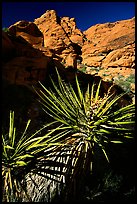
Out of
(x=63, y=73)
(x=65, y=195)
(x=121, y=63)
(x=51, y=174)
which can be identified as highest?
(x=121, y=63)

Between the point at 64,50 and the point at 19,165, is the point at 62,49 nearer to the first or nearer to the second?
the point at 64,50

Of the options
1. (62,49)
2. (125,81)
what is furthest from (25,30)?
(125,81)

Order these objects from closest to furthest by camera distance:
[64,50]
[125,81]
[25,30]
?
[25,30], [125,81], [64,50]

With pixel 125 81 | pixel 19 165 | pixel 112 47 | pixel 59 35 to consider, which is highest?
pixel 59 35

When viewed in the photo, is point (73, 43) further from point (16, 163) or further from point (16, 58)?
point (16, 163)

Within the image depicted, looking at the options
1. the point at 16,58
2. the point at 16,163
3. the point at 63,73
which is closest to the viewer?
the point at 16,163

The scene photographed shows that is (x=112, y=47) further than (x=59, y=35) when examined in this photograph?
Yes

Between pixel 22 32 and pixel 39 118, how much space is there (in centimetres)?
585

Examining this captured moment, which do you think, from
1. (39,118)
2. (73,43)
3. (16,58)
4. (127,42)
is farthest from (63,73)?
(127,42)

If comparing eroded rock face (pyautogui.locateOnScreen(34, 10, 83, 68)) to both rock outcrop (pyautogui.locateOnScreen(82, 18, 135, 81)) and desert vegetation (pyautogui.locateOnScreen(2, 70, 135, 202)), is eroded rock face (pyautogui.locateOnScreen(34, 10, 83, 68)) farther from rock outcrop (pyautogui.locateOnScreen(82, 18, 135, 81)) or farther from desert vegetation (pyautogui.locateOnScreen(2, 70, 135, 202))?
desert vegetation (pyautogui.locateOnScreen(2, 70, 135, 202))

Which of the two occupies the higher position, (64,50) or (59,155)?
(64,50)

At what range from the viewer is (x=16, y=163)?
3.36 metres

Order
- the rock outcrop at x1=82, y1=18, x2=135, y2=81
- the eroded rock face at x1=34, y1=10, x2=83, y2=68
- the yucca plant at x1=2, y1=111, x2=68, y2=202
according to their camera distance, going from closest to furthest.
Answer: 1. the yucca plant at x1=2, y1=111, x2=68, y2=202
2. the eroded rock face at x1=34, y1=10, x2=83, y2=68
3. the rock outcrop at x1=82, y1=18, x2=135, y2=81

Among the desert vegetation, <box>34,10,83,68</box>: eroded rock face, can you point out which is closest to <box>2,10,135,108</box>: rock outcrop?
<box>34,10,83,68</box>: eroded rock face
